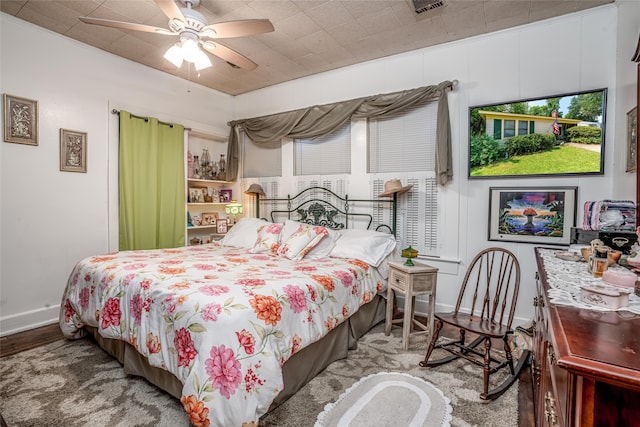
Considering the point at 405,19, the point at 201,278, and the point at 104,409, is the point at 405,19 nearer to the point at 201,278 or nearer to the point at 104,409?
the point at 201,278

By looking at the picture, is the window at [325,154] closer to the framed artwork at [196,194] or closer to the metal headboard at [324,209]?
the metal headboard at [324,209]

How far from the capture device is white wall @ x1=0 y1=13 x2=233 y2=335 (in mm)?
2867

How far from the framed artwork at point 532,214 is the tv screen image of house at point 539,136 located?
161 millimetres

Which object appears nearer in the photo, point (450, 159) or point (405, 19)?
point (405, 19)

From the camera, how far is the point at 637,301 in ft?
3.32

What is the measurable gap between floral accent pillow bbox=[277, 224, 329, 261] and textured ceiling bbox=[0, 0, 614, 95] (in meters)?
1.89

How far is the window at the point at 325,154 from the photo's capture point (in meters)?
3.85

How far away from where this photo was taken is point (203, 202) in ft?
14.7

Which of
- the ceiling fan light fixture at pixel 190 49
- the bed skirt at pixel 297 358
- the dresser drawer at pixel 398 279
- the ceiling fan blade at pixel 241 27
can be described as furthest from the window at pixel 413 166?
the ceiling fan light fixture at pixel 190 49

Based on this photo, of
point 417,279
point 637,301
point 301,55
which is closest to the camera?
point 637,301

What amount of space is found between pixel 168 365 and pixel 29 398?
1.03 m

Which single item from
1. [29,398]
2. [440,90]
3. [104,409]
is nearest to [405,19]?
[440,90]

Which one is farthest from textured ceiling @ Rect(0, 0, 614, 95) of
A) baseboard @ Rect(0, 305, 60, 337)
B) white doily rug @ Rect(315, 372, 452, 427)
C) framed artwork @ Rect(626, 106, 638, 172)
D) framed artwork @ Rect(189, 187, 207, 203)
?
white doily rug @ Rect(315, 372, 452, 427)

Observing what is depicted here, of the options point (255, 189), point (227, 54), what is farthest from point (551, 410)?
point (255, 189)
